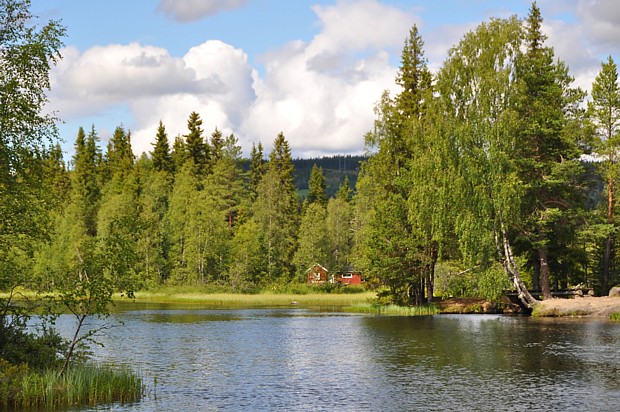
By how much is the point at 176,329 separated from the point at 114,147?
98.0 m

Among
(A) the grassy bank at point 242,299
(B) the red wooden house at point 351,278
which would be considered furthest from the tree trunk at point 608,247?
(B) the red wooden house at point 351,278

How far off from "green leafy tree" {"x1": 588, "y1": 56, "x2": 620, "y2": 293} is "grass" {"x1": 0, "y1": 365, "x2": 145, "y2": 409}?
2019 inches

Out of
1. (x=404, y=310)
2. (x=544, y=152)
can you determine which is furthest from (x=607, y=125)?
(x=404, y=310)

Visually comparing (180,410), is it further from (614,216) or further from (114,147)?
(114,147)

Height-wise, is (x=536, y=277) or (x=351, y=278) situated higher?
(x=536, y=277)

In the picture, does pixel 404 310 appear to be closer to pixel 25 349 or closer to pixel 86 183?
pixel 25 349

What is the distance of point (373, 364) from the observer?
32.2 metres

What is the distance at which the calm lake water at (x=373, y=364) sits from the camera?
23.7 metres

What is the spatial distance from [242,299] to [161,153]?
44.0 m

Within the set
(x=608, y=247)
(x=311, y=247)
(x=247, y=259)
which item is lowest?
(x=608, y=247)

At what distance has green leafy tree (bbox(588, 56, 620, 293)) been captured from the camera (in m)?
63.0

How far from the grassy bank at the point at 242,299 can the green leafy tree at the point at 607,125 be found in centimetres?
3172

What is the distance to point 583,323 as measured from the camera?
50281mm

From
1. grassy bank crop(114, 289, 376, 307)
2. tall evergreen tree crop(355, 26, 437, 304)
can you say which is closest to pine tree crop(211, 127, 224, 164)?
grassy bank crop(114, 289, 376, 307)
